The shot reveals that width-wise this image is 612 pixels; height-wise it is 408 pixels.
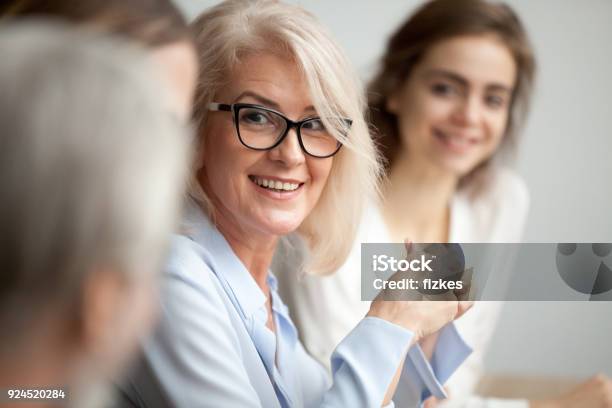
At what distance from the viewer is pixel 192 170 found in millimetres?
893

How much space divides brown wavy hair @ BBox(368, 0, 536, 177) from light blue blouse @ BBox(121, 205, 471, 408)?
0.62 m

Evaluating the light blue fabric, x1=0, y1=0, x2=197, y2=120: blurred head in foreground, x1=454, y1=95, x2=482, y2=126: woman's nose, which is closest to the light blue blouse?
the light blue fabric

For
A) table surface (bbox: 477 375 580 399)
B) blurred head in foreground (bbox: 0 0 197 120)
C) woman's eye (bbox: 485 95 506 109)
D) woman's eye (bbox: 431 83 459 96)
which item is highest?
woman's eye (bbox: 431 83 459 96)

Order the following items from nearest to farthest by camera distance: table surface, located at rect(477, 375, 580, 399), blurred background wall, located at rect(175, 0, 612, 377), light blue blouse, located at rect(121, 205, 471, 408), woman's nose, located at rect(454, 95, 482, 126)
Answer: light blue blouse, located at rect(121, 205, 471, 408) → table surface, located at rect(477, 375, 580, 399) → blurred background wall, located at rect(175, 0, 612, 377) → woman's nose, located at rect(454, 95, 482, 126)

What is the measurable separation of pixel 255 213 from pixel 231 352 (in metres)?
0.19

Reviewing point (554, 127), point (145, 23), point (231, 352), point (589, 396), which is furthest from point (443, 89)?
point (145, 23)

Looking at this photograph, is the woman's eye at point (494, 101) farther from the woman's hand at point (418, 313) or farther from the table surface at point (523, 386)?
the woman's hand at point (418, 313)

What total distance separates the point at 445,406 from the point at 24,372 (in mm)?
722

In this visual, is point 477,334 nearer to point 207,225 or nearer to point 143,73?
point 207,225

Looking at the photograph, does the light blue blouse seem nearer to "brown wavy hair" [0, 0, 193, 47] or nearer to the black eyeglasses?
the black eyeglasses

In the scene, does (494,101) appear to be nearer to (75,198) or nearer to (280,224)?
(280,224)

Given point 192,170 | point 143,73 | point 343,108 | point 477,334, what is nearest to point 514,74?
point 477,334

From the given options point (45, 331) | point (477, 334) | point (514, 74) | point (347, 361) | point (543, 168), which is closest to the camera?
point (45, 331)

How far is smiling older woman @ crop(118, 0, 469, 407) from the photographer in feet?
2.55
